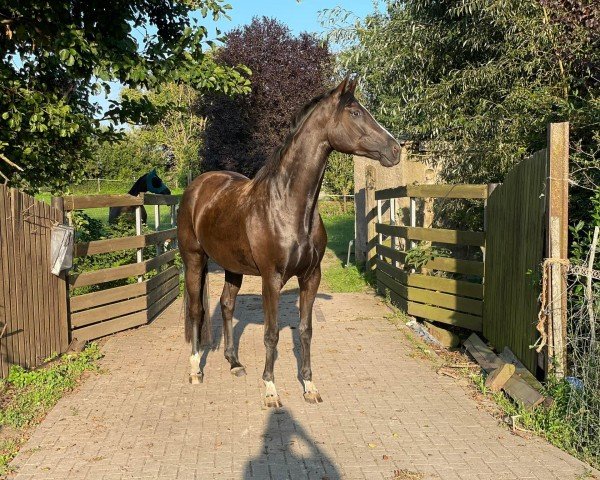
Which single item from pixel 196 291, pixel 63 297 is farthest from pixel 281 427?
pixel 63 297

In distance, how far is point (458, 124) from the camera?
28.4 feet

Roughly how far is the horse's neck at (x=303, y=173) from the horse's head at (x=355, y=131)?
16 centimetres

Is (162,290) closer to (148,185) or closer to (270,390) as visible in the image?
(148,185)

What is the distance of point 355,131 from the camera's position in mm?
4773

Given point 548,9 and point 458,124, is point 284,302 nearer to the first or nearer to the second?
point 458,124

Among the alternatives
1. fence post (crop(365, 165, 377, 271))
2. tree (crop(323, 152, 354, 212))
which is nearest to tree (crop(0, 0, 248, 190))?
fence post (crop(365, 165, 377, 271))

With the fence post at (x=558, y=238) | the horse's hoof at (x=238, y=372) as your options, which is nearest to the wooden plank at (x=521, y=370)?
the fence post at (x=558, y=238)

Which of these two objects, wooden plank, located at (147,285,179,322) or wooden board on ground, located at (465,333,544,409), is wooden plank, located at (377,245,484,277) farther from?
wooden plank, located at (147,285,179,322)

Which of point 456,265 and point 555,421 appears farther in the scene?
point 456,265

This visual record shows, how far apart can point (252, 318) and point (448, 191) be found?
3313 mm

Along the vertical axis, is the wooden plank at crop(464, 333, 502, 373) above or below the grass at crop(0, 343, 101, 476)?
above

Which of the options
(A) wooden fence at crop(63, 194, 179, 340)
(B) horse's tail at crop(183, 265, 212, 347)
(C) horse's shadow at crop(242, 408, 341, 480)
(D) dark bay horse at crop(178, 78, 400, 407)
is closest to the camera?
(C) horse's shadow at crop(242, 408, 341, 480)

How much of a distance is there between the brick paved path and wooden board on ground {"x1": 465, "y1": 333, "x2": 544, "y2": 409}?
0.95ft

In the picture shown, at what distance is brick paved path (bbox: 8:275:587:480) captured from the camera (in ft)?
12.3
